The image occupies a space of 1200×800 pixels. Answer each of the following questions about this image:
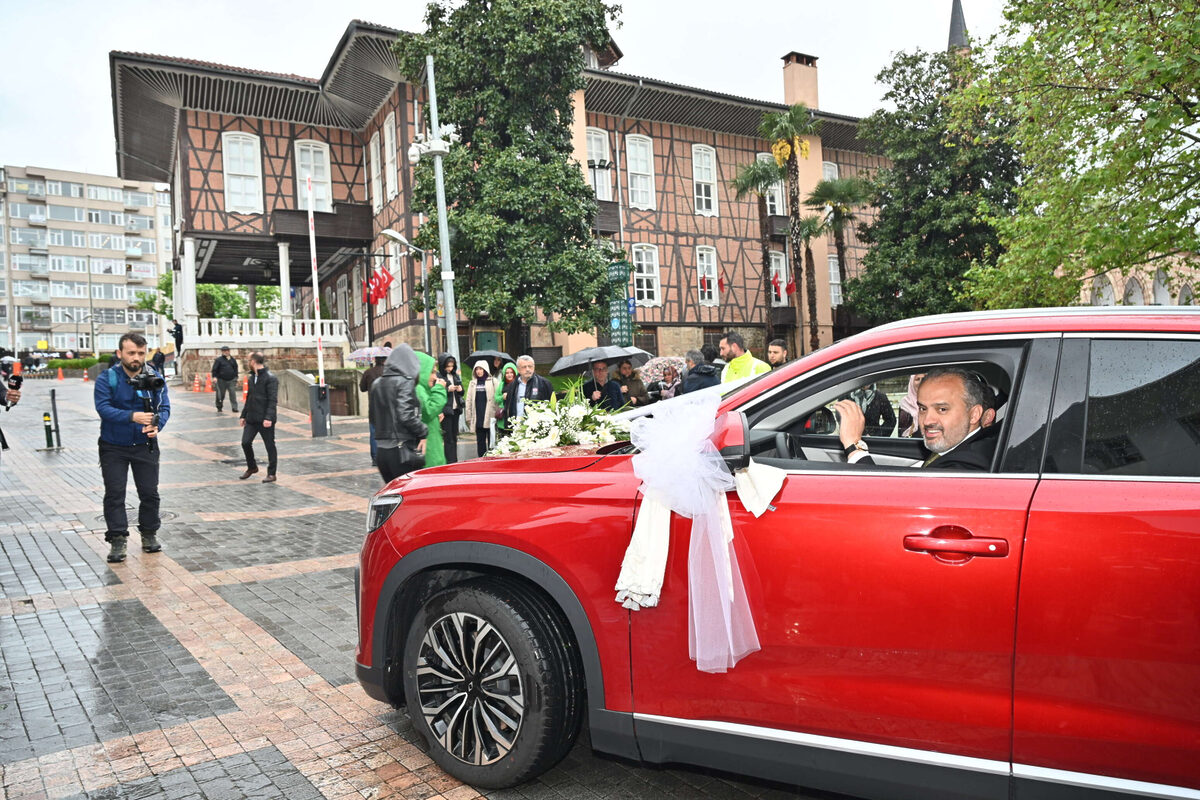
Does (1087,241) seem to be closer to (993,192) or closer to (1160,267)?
(1160,267)

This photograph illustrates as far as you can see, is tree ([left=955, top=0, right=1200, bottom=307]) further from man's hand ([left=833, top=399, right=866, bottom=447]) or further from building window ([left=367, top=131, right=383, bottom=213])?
building window ([left=367, top=131, right=383, bottom=213])

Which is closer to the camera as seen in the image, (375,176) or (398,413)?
(398,413)

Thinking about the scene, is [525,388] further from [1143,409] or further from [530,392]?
[1143,409]

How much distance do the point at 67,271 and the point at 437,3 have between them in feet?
313

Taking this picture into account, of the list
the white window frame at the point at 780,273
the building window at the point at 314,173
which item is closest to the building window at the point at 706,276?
the white window frame at the point at 780,273

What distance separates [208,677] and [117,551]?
3.59m

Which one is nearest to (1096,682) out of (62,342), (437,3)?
(437,3)

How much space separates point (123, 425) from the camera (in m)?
7.28

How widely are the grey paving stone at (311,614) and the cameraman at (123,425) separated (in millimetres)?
1725

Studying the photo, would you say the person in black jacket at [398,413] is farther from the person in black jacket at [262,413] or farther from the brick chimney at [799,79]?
the brick chimney at [799,79]

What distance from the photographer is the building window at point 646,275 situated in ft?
108

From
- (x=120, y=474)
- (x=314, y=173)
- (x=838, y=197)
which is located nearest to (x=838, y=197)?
(x=838, y=197)

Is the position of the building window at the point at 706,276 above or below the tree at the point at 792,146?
below

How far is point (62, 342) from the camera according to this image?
94750mm
